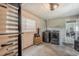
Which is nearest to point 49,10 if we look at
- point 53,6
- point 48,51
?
point 53,6

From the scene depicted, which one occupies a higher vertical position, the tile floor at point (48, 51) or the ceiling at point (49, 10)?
the ceiling at point (49, 10)

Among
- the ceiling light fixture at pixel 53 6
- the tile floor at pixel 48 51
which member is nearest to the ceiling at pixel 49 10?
the ceiling light fixture at pixel 53 6

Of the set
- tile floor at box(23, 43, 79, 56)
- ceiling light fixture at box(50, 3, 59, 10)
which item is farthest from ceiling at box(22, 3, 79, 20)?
tile floor at box(23, 43, 79, 56)

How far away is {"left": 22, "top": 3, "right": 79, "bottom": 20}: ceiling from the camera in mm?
1537

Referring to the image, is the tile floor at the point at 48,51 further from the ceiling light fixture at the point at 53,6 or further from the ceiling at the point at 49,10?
the ceiling light fixture at the point at 53,6

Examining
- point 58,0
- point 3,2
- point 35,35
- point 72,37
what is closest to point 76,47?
point 72,37

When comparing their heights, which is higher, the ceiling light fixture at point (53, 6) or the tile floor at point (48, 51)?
the ceiling light fixture at point (53, 6)

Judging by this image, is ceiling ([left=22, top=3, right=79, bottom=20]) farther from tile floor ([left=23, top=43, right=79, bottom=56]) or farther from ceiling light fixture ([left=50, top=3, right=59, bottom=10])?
tile floor ([left=23, top=43, right=79, bottom=56])

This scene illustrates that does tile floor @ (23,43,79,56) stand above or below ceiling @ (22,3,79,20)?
below

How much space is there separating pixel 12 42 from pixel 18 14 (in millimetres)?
403

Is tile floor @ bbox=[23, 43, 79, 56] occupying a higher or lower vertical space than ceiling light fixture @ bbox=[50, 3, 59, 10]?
lower

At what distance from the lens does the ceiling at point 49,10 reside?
1.54 m

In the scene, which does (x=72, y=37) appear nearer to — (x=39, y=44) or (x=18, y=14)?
(x=39, y=44)

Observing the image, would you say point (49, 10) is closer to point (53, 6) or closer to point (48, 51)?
point (53, 6)
